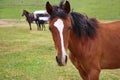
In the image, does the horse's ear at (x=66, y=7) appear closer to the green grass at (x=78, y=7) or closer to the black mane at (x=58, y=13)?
the black mane at (x=58, y=13)

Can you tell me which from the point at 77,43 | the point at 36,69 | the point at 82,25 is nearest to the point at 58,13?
the point at 82,25

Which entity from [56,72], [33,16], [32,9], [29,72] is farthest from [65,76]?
[32,9]

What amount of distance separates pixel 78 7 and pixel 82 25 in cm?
5201

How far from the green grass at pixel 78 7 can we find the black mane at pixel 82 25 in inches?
1633

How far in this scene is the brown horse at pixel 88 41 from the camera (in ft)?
19.6

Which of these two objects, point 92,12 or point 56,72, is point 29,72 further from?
point 92,12

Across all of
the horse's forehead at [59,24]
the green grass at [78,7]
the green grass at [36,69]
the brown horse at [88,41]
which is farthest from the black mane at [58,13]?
the green grass at [78,7]

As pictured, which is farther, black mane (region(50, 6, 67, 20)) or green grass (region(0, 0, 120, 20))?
green grass (region(0, 0, 120, 20))

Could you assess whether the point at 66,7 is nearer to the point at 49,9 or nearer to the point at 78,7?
the point at 49,9

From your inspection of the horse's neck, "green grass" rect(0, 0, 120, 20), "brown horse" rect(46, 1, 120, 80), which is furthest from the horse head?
"green grass" rect(0, 0, 120, 20)

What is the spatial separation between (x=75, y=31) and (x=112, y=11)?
4599 cm

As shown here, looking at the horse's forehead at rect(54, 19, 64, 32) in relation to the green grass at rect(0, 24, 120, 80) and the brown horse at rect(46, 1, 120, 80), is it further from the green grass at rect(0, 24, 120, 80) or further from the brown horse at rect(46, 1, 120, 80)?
the green grass at rect(0, 24, 120, 80)

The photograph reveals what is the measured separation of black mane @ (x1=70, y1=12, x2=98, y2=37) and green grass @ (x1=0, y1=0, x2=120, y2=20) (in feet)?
136

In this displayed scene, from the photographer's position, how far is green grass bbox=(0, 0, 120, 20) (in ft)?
170
